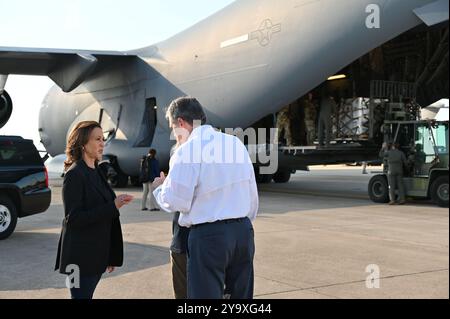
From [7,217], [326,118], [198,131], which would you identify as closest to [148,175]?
[7,217]

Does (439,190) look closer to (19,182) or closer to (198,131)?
(19,182)

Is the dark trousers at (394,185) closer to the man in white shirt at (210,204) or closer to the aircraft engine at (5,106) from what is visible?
the man in white shirt at (210,204)

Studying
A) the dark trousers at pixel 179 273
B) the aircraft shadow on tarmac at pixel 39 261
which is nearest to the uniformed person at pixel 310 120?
the aircraft shadow on tarmac at pixel 39 261

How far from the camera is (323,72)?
13625 mm

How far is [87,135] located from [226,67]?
38.6ft

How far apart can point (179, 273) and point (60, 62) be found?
16.4m

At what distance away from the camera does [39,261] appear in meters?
7.28

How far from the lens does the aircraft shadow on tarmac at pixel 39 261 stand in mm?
6141

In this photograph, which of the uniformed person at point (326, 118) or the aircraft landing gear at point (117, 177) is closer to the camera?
the uniformed person at point (326, 118)

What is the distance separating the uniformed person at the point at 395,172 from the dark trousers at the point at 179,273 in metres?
10.2

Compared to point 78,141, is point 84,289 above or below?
below

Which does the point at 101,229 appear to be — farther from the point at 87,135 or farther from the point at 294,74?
the point at 294,74

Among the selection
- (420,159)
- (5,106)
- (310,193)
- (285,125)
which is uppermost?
(5,106)

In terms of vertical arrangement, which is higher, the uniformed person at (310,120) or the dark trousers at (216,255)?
the uniformed person at (310,120)
